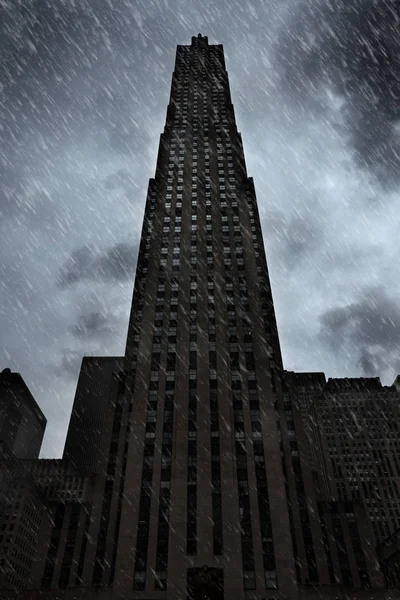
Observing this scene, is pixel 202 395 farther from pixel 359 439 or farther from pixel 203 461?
pixel 359 439

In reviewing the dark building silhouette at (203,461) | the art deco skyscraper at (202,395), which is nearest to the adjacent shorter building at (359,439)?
the art deco skyscraper at (202,395)

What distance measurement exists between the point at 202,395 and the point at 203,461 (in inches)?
361

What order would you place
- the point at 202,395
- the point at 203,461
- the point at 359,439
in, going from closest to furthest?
1. the point at 203,461
2. the point at 202,395
3. the point at 359,439

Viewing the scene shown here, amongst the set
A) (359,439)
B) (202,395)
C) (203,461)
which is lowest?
(203,461)

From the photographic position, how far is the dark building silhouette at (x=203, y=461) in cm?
5069

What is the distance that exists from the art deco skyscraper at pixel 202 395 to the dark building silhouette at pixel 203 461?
0.52 ft

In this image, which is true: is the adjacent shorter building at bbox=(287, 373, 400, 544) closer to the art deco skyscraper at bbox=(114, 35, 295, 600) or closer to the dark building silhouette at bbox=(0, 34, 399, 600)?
the art deco skyscraper at bbox=(114, 35, 295, 600)

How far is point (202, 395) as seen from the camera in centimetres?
6369

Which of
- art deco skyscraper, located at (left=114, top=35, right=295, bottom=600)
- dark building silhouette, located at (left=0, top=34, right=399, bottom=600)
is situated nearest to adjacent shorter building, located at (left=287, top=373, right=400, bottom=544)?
art deco skyscraper, located at (left=114, top=35, right=295, bottom=600)

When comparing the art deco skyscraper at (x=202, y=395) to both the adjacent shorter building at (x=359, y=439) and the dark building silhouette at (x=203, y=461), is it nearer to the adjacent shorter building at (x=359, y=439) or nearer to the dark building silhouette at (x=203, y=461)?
the dark building silhouette at (x=203, y=461)

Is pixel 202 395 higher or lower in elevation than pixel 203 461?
higher

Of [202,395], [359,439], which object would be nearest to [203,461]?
[202,395]

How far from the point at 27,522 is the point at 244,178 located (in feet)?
448

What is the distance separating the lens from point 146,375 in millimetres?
65750
